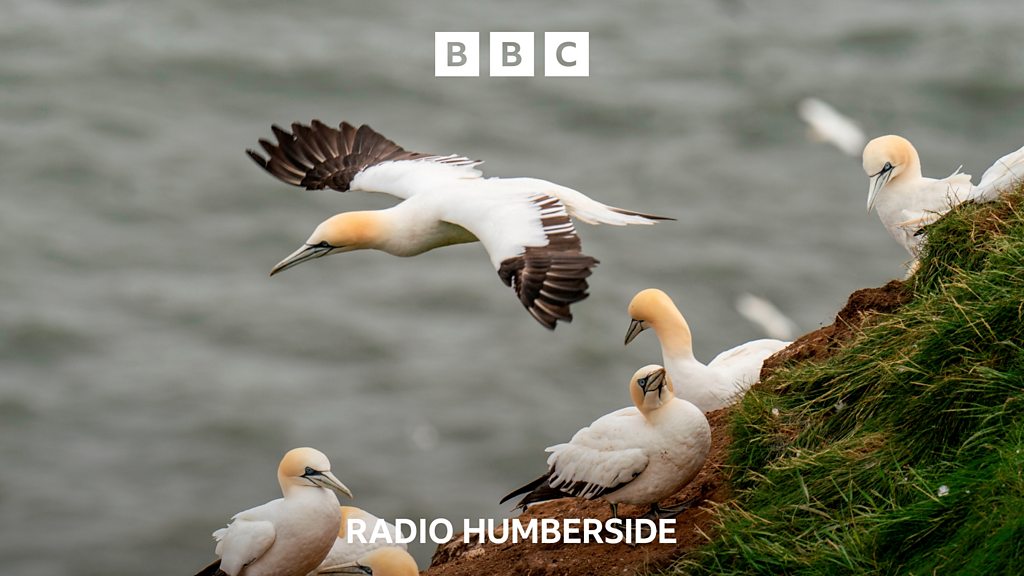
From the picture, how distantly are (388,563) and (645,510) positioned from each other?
126cm

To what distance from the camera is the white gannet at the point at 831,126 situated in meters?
20.2

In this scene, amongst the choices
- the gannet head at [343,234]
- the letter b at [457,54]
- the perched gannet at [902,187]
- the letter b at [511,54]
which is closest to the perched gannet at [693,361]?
the perched gannet at [902,187]

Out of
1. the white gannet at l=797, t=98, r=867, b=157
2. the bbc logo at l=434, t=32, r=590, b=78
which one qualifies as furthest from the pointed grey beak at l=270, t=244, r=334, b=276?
the white gannet at l=797, t=98, r=867, b=157

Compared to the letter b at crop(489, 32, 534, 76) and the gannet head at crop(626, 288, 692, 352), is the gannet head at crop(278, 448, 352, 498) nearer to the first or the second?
the gannet head at crop(626, 288, 692, 352)

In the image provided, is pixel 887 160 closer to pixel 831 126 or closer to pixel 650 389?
pixel 650 389

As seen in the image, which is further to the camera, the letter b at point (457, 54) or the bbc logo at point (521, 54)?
the letter b at point (457, 54)

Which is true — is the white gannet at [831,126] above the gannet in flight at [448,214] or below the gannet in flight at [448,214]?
above

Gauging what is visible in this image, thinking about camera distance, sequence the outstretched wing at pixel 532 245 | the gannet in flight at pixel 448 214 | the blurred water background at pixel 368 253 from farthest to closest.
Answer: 1. the blurred water background at pixel 368 253
2. the gannet in flight at pixel 448 214
3. the outstretched wing at pixel 532 245

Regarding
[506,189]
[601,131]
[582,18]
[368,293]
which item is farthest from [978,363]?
[582,18]

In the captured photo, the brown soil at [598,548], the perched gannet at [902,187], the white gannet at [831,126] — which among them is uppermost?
the white gannet at [831,126]

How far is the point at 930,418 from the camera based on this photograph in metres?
6.05

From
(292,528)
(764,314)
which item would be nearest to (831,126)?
(764,314)

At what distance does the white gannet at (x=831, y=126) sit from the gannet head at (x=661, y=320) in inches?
434

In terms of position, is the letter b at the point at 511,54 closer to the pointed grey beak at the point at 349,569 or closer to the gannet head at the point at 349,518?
the gannet head at the point at 349,518
